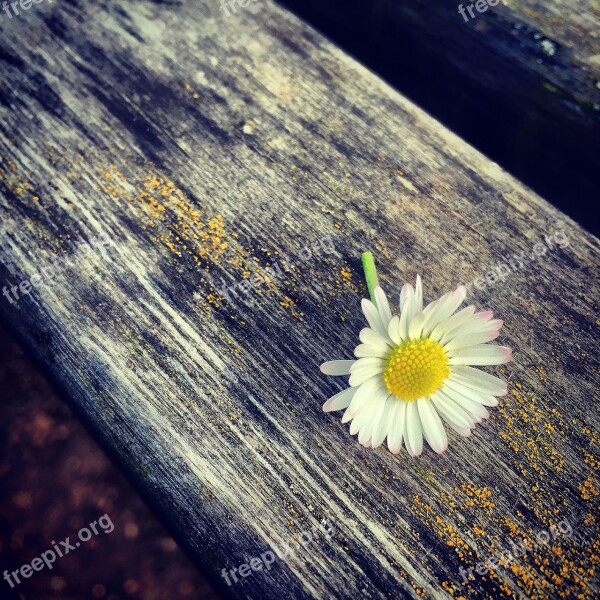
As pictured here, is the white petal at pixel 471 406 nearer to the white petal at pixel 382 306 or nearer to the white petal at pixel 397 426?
the white petal at pixel 397 426

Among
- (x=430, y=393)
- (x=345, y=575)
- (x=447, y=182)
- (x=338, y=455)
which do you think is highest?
(x=447, y=182)

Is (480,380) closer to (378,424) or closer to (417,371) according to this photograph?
(417,371)

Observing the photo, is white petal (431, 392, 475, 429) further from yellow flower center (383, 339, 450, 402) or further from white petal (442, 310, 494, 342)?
white petal (442, 310, 494, 342)

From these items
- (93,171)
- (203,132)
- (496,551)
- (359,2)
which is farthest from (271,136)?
(496,551)

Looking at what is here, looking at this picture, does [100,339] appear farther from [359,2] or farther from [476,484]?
[359,2]

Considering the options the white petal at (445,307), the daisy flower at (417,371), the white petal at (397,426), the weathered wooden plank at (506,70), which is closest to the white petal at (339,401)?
the daisy flower at (417,371)

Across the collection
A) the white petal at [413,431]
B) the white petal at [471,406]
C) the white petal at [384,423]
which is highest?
the white petal at [471,406]

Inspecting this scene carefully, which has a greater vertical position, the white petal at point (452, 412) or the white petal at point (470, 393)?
the white petal at point (470, 393)

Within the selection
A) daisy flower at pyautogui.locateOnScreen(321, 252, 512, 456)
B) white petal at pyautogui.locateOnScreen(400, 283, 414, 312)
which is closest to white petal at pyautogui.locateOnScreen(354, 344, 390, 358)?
daisy flower at pyautogui.locateOnScreen(321, 252, 512, 456)
